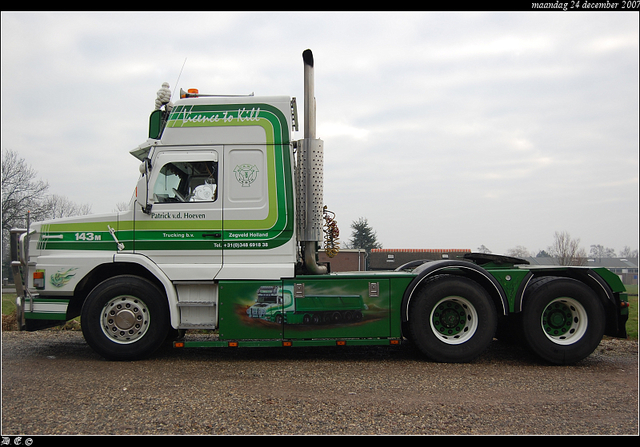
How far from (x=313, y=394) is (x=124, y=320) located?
3112mm

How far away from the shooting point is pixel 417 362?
21.2 ft

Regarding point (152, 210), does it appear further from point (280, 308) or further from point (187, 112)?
point (280, 308)

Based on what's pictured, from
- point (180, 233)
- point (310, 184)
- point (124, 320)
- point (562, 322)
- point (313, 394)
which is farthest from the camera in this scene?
point (310, 184)

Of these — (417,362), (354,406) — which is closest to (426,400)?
(354,406)

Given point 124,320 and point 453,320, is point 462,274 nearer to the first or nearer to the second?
point 453,320

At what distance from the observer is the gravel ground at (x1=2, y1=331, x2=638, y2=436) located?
3.87 metres

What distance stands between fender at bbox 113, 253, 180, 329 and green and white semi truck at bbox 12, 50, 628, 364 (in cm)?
2

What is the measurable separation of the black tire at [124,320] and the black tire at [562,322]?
519cm

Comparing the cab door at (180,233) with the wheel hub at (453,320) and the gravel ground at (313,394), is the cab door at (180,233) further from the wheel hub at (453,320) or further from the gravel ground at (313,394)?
the wheel hub at (453,320)

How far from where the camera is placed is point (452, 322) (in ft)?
21.3

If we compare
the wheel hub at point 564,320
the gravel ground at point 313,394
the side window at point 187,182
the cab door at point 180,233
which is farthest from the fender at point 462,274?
the side window at point 187,182

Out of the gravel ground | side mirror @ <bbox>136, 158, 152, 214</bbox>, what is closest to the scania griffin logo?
side mirror @ <bbox>136, 158, 152, 214</bbox>

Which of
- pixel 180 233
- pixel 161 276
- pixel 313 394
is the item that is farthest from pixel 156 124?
pixel 313 394

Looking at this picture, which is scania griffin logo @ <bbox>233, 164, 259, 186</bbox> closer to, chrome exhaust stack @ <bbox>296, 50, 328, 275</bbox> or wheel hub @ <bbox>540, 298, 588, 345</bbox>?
chrome exhaust stack @ <bbox>296, 50, 328, 275</bbox>
